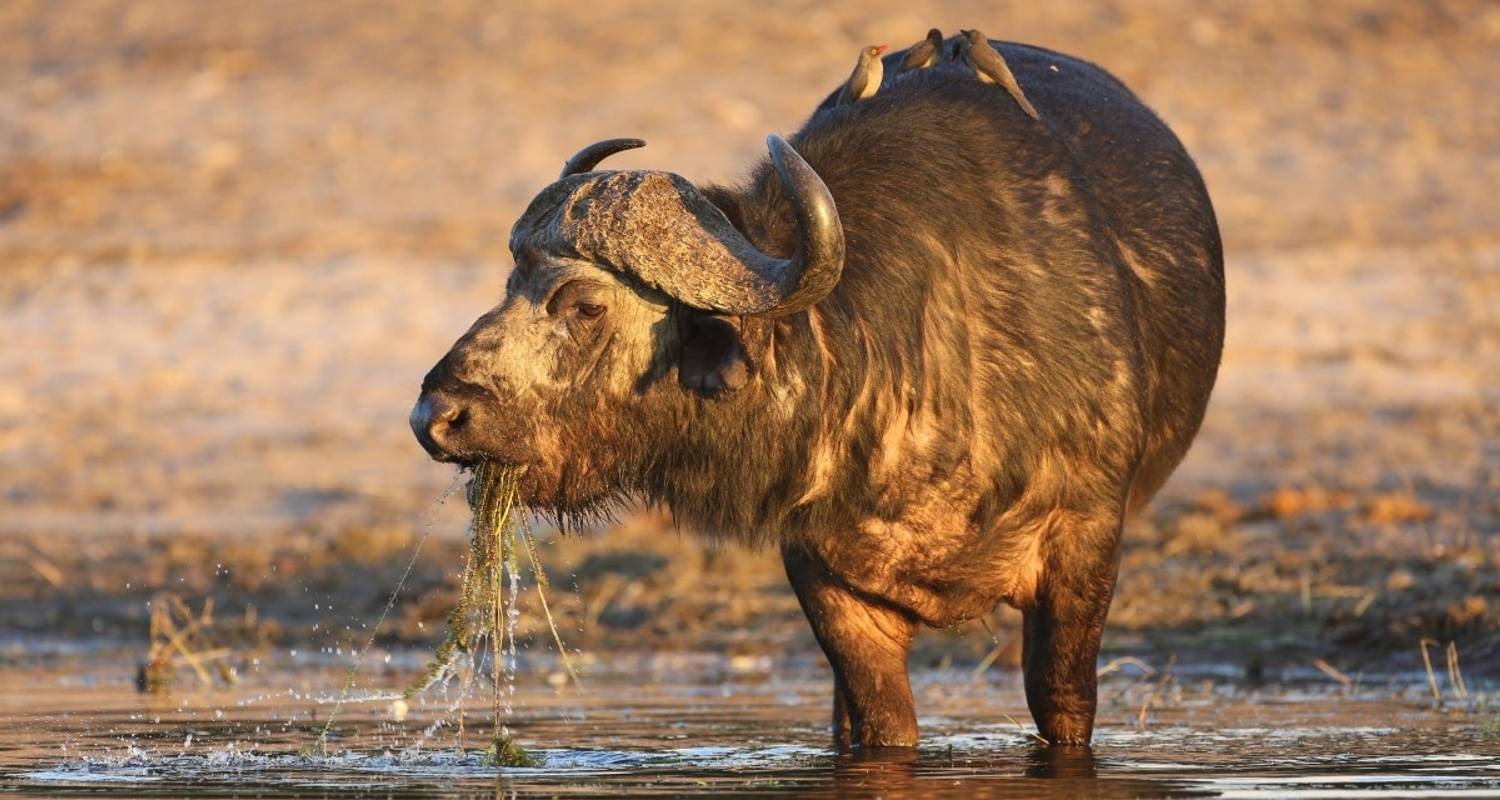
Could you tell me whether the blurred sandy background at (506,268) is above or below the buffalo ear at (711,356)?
above

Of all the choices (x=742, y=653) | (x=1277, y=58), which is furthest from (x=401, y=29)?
(x=742, y=653)

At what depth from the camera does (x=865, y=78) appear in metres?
7.78

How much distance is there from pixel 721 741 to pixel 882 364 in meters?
1.54

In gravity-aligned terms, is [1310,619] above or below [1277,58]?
below

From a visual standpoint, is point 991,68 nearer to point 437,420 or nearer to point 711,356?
point 711,356

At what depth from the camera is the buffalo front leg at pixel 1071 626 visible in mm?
7582

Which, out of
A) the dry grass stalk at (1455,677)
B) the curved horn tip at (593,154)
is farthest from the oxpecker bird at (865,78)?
the dry grass stalk at (1455,677)

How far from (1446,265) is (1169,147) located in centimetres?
1211

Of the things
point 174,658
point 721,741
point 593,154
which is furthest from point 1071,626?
point 174,658

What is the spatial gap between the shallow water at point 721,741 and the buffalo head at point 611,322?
90 cm

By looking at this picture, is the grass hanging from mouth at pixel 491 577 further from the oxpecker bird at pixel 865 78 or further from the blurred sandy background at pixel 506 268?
the blurred sandy background at pixel 506 268

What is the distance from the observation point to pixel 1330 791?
6.49 meters

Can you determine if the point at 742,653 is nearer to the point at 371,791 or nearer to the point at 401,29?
the point at 371,791

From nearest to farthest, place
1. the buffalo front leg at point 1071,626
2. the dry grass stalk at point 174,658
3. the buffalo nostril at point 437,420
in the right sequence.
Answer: the buffalo nostril at point 437,420 < the buffalo front leg at point 1071,626 < the dry grass stalk at point 174,658
